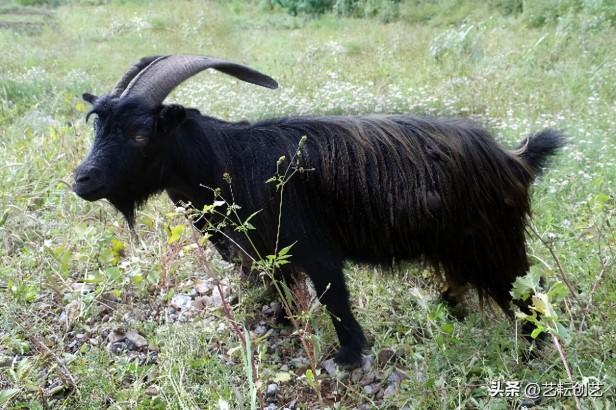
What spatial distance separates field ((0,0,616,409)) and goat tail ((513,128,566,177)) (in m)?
0.40

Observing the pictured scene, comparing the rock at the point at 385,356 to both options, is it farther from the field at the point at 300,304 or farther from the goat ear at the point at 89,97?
the goat ear at the point at 89,97

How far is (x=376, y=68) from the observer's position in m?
10.4

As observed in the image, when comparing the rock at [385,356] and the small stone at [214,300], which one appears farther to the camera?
the small stone at [214,300]

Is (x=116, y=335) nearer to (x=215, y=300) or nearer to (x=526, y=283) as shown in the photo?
(x=215, y=300)

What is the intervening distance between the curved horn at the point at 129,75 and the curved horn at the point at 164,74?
0.15ft

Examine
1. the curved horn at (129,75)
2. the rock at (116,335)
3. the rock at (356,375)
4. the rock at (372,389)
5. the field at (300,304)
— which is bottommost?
the rock at (356,375)

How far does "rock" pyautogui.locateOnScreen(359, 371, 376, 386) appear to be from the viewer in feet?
11.6

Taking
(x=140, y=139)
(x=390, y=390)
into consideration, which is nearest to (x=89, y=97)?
(x=140, y=139)

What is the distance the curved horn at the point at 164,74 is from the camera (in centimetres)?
332

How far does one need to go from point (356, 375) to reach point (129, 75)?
2.17m

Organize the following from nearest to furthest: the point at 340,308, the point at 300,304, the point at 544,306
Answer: the point at 544,306
the point at 300,304
the point at 340,308

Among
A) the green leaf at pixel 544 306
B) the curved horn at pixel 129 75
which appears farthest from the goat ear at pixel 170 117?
the green leaf at pixel 544 306

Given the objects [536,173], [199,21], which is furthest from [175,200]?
[199,21]

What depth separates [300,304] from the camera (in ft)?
Answer: 9.43
